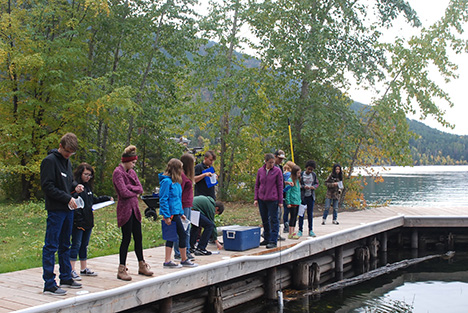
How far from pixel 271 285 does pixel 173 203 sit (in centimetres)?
320

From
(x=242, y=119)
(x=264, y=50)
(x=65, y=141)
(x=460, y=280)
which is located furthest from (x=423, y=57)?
(x=65, y=141)

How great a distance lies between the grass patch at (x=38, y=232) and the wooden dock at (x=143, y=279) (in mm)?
862

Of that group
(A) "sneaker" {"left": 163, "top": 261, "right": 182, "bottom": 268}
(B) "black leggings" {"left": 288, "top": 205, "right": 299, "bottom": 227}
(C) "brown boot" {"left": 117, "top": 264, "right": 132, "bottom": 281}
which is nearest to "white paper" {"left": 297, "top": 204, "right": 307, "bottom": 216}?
(B) "black leggings" {"left": 288, "top": 205, "right": 299, "bottom": 227}

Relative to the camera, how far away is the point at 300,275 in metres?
10.3

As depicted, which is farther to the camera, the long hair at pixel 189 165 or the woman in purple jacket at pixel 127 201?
the long hair at pixel 189 165

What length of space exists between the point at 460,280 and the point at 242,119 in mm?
10882

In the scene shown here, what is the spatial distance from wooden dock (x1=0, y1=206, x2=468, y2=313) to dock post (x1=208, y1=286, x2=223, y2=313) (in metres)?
0.33

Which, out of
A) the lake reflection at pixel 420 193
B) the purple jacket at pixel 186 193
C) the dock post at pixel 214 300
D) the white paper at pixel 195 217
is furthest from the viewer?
the lake reflection at pixel 420 193

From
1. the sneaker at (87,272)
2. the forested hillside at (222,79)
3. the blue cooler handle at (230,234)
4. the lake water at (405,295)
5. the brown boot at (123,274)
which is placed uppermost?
the forested hillside at (222,79)

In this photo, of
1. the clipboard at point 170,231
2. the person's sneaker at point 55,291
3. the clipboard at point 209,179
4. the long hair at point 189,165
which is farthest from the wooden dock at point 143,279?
the long hair at point 189,165

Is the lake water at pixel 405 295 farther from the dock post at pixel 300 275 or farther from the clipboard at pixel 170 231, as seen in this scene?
the clipboard at pixel 170 231

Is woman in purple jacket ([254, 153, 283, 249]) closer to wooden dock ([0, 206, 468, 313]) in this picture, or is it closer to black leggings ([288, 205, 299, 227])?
wooden dock ([0, 206, 468, 313])

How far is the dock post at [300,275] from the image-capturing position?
33.6 ft

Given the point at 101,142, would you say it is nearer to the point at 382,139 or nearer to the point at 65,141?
the point at 382,139
